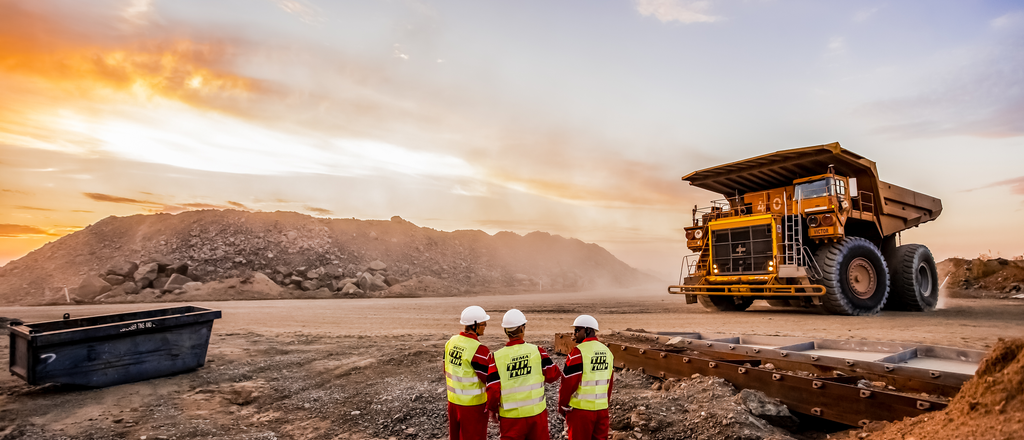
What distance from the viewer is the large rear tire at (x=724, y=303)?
599 inches

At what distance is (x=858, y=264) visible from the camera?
12953 millimetres

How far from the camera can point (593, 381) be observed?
3.74 metres

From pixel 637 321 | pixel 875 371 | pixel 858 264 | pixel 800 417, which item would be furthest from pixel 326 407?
pixel 858 264

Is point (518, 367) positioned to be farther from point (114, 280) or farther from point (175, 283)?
point (114, 280)

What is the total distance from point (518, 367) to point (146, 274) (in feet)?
114

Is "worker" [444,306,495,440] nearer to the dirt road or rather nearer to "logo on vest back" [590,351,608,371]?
"logo on vest back" [590,351,608,371]

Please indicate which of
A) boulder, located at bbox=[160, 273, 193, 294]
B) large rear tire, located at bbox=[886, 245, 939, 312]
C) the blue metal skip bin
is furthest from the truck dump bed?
boulder, located at bbox=[160, 273, 193, 294]

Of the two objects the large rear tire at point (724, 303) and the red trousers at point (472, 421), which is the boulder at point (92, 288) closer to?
the large rear tire at point (724, 303)

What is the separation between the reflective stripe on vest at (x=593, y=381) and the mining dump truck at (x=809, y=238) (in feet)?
32.9

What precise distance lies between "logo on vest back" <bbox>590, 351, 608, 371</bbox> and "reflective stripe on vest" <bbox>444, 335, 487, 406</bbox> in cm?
83

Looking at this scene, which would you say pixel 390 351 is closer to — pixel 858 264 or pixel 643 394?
pixel 643 394


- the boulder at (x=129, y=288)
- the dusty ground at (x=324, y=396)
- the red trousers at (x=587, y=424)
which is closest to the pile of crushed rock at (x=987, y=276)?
the dusty ground at (x=324, y=396)

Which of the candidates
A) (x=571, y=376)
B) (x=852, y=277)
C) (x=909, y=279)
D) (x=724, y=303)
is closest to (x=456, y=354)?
(x=571, y=376)

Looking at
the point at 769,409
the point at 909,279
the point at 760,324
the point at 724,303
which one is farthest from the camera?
the point at 724,303
